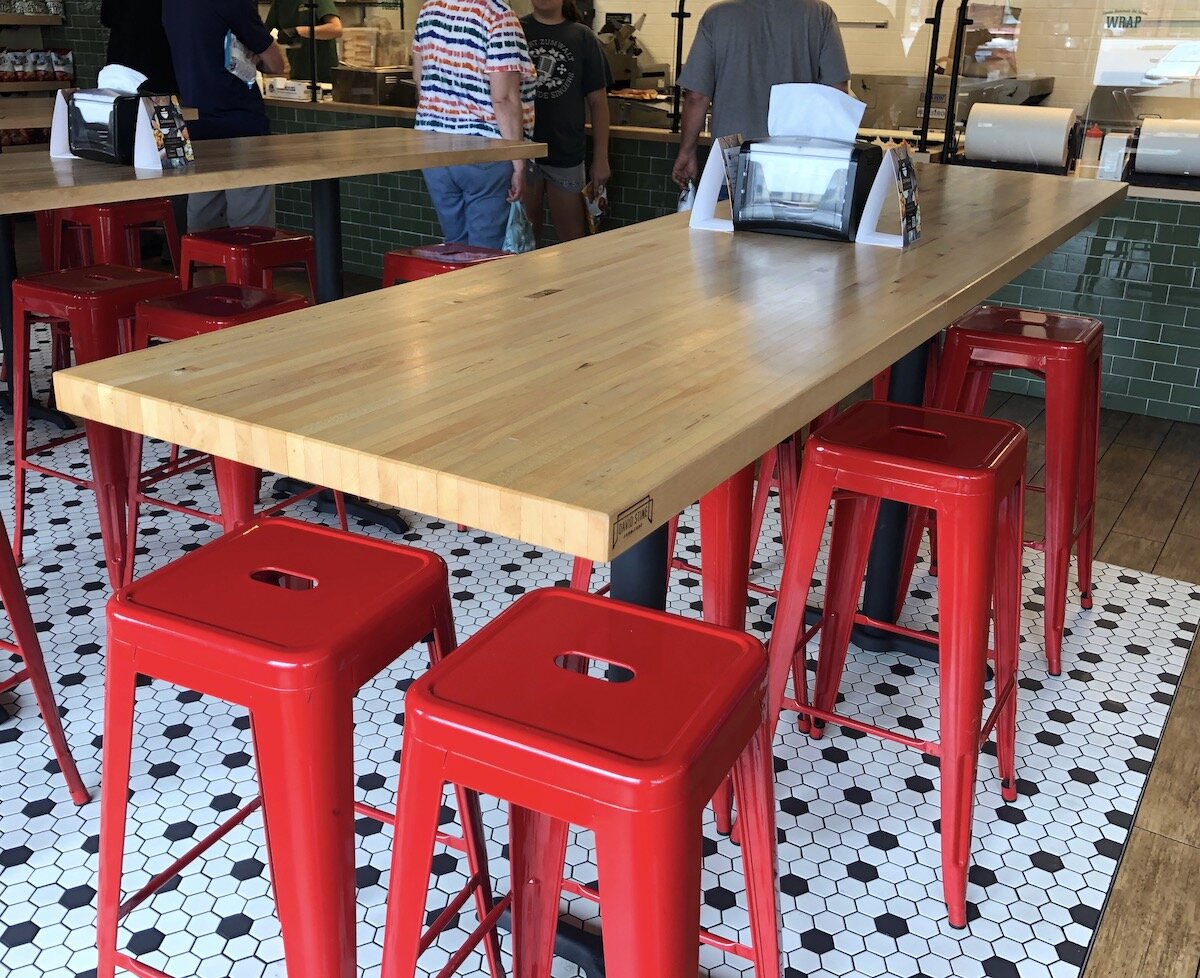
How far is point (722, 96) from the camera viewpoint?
4.37m

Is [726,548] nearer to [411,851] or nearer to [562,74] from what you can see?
[411,851]

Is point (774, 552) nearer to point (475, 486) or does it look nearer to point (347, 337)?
point (347, 337)

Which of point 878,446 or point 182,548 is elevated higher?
point 878,446

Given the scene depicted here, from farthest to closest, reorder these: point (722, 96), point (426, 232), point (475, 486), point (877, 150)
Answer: point (426, 232)
point (722, 96)
point (877, 150)
point (475, 486)

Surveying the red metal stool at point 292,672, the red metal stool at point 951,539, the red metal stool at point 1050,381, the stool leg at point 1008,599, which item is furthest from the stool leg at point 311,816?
the red metal stool at point 1050,381

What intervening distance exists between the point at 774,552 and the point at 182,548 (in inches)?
64.9

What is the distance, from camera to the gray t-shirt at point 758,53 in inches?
164

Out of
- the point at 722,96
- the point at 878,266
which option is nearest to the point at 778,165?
the point at 878,266

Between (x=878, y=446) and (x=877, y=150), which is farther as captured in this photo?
(x=877, y=150)

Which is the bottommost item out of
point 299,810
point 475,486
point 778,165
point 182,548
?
point 182,548

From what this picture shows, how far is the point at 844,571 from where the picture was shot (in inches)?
88.0

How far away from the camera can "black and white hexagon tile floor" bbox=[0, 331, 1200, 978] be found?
1.80 metres

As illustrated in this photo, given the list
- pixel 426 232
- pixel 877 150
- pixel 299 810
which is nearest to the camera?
pixel 299 810

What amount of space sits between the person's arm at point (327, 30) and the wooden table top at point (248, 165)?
2564mm
